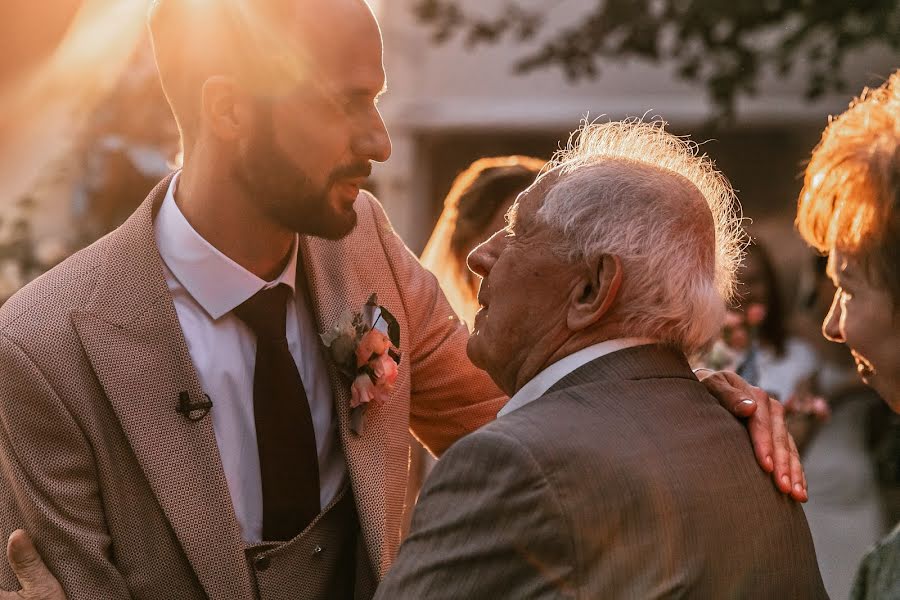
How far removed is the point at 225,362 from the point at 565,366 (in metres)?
0.80

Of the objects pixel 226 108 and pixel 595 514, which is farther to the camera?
pixel 226 108

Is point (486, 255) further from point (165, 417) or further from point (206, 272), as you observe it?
point (165, 417)

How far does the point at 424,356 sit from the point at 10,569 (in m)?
1.08

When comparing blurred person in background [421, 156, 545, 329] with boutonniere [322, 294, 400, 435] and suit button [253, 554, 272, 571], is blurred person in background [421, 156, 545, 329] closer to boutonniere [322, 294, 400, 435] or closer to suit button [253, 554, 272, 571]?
boutonniere [322, 294, 400, 435]

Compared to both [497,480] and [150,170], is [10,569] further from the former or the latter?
[150,170]

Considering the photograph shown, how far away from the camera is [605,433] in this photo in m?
2.20

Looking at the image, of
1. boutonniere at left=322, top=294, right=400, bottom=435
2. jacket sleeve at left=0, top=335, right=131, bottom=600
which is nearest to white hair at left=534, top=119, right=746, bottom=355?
boutonniere at left=322, top=294, right=400, bottom=435

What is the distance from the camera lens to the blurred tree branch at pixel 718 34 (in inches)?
257

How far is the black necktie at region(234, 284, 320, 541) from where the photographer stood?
2.74 metres

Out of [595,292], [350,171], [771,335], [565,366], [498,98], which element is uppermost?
[350,171]

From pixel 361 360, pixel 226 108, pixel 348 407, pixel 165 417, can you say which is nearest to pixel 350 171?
pixel 226 108

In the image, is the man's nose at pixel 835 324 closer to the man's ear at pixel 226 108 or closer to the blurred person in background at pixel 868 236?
the blurred person in background at pixel 868 236

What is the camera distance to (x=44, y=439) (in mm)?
2557

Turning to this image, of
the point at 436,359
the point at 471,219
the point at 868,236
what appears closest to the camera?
the point at 868,236
